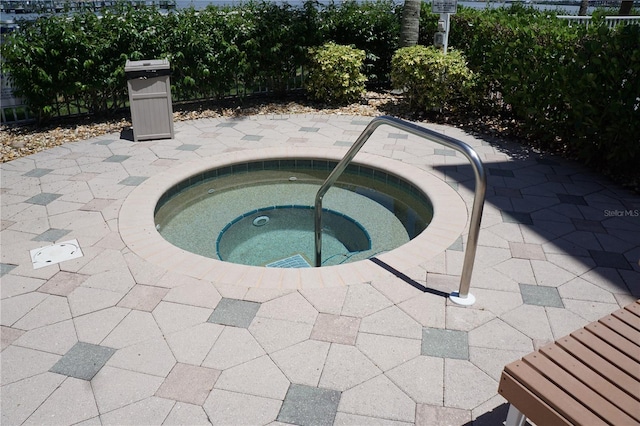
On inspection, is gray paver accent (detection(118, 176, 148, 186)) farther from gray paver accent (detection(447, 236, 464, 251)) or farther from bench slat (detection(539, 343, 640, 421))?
bench slat (detection(539, 343, 640, 421))

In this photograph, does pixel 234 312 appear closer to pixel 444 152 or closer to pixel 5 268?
pixel 5 268

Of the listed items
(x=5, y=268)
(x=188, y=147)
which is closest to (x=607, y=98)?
(x=188, y=147)

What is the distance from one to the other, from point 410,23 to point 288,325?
24.6 feet

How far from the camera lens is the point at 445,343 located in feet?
9.36

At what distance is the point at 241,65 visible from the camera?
26.7 feet

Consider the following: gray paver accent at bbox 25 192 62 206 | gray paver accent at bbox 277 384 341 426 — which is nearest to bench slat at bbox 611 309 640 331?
gray paver accent at bbox 277 384 341 426

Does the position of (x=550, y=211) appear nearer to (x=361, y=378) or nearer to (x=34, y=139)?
(x=361, y=378)

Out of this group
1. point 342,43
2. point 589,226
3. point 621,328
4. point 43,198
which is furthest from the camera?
point 342,43

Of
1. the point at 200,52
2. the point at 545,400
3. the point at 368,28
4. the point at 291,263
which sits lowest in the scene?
the point at 291,263

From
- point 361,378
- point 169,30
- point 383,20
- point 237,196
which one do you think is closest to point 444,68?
point 383,20

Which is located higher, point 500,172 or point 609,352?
point 609,352

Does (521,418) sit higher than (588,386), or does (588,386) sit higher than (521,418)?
(588,386)

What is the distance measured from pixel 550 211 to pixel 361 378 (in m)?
2.94

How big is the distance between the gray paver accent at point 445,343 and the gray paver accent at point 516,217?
1.81 meters
